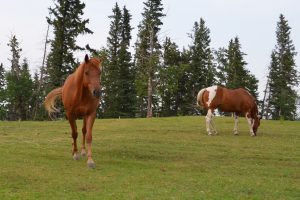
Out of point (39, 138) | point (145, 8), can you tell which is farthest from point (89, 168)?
point (145, 8)

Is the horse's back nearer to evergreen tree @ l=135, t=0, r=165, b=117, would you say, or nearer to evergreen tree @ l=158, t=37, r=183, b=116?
evergreen tree @ l=135, t=0, r=165, b=117

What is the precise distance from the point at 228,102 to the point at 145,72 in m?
31.6

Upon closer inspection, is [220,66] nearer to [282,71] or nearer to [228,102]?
[282,71]

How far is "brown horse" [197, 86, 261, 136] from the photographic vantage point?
2108 cm

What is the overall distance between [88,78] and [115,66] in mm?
51156

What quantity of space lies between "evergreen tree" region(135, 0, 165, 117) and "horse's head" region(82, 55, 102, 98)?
37.8 metres

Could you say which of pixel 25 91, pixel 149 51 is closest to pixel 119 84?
pixel 149 51

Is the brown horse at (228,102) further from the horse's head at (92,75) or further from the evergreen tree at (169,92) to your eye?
the evergreen tree at (169,92)

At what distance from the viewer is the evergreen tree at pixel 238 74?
67.4 metres

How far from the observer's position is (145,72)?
5244cm

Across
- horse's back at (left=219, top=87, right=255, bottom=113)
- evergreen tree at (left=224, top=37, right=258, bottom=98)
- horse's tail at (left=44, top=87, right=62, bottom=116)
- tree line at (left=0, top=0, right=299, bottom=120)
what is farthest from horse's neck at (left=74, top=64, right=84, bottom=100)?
evergreen tree at (left=224, top=37, right=258, bottom=98)

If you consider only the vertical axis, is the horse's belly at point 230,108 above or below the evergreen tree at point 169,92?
below

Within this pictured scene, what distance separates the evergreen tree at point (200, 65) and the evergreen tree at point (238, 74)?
260 centimetres

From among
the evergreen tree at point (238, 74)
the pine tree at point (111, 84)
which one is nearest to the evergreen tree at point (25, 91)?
the pine tree at point (111, 84)
